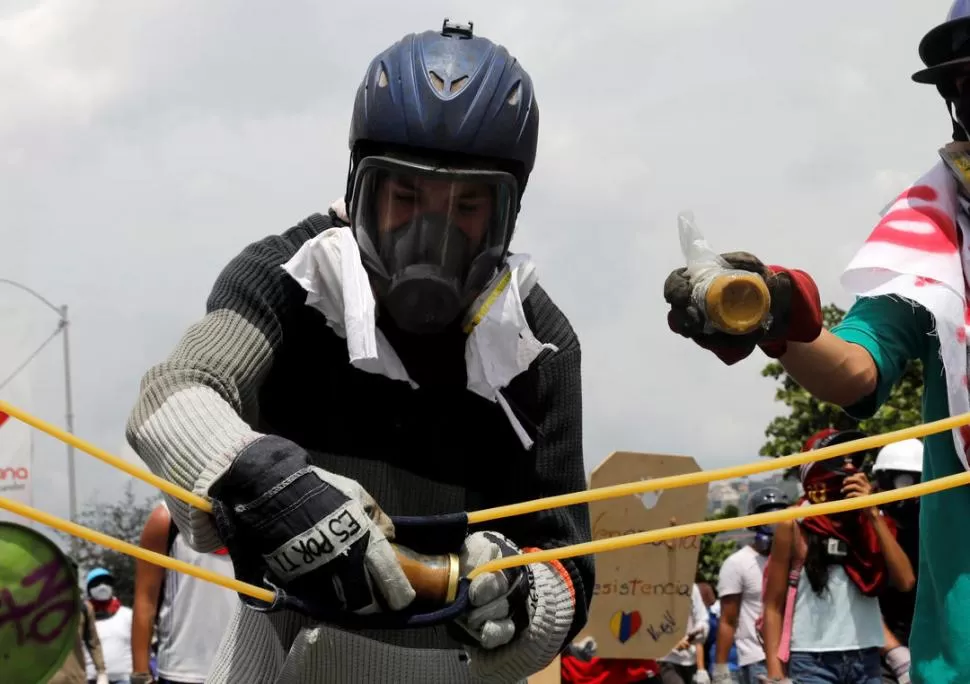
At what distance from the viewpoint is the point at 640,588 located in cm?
822

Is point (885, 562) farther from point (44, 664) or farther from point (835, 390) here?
point (44, 664)

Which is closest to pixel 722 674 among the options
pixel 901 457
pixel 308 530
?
pixel 901 457

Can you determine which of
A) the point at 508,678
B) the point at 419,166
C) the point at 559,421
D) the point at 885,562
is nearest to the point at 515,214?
the point at 419,166

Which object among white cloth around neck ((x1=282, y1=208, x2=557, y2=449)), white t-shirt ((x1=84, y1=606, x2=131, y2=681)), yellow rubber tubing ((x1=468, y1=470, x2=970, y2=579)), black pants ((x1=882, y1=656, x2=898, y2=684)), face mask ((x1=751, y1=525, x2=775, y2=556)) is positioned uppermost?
face mask ((x1=751, y1=525, x2=775, y2=556))

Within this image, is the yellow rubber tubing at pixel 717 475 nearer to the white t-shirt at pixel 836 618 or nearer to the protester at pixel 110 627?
the white t-shirt at pixel 836 618

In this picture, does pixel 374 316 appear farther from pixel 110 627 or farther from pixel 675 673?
pixel 110 627

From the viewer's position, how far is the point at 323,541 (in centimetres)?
236

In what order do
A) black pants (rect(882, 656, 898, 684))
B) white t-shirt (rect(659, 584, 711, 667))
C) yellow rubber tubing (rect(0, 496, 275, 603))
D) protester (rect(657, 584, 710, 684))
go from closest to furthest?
yellow rubber tubing (rect(0, 496, 275, 603)), black pants (rect(882, 656, 898, 684)), protester (rect(657, 584, 710, 684)), white t-shirt (rect(659, 584, 711, 667))

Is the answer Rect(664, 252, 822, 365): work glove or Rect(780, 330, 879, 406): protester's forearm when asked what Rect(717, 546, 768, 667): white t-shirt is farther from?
Rect(664, 252, 822, 365): work glove

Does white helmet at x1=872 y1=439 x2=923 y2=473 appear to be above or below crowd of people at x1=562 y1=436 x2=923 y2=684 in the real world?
above

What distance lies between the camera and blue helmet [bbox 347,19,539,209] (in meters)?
2.91

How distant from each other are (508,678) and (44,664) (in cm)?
94

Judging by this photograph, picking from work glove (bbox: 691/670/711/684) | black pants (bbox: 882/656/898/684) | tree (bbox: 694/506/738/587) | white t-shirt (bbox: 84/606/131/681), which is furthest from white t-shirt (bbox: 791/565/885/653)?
tree (bbox: 694/506/738/587)

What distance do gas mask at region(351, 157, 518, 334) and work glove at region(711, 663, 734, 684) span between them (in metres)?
6.33
